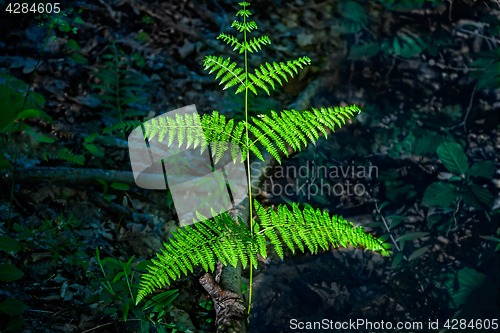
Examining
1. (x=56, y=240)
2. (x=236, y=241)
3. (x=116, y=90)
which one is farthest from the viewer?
(x=116, y=90)

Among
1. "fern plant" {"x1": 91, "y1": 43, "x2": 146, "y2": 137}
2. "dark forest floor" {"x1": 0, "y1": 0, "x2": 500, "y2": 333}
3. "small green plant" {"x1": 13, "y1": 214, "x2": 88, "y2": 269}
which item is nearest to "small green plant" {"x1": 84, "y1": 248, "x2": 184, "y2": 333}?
"dark forest floor" {"x1": 0, "y1": 0, "x2": 500, "y2": 333}

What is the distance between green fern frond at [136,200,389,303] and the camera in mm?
1411

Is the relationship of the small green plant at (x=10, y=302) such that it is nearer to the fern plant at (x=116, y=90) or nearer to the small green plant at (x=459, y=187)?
the fern plant at (x=116, y=90)

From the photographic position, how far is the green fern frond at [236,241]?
1411 mm

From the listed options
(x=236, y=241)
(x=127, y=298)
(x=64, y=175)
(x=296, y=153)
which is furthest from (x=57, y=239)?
(x=296, y=153)

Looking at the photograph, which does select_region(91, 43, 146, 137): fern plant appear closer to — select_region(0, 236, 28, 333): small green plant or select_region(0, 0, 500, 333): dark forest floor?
select_region(0, 0, 500, 333): dark forest floor

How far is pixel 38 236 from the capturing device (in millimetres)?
1839

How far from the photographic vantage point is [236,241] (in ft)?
4.95

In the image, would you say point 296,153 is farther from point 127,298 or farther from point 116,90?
point 127,298

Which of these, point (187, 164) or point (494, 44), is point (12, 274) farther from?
point (494, 44)

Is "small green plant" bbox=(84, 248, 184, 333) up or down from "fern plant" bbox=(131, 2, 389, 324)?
down

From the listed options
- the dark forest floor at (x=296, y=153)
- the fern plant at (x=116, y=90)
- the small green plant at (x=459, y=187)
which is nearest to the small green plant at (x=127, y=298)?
the dark forest floor at (x=296, y=153)

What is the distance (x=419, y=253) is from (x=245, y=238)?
1.53 metres

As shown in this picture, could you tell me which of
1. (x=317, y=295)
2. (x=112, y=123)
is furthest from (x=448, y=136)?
(x=112, y=123)
